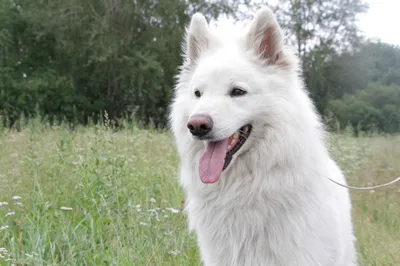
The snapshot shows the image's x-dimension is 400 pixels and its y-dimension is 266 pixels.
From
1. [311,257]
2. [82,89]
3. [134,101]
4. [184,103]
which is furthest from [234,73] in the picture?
[82,89]

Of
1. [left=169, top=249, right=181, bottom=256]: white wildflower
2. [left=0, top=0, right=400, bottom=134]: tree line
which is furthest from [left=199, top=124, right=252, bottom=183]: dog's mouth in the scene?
[left=0, top=0, right=400, bottom=134]: tree line

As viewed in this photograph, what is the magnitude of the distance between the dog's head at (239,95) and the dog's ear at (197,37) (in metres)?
0.15

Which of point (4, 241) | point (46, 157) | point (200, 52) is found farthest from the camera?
point (46, 157)

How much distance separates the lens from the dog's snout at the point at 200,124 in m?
2.53

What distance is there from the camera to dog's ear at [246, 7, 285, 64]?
2826mm

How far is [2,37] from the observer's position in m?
25.1

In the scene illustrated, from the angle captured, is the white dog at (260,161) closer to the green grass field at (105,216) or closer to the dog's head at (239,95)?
the dog's head at (239,95)

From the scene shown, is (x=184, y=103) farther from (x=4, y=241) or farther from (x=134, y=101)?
(x=134, y=101)

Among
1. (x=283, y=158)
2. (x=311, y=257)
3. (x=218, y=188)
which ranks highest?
(x=283, y=158)

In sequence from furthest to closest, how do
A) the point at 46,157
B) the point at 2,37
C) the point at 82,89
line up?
1. the point at 82,89
2. the point at 2,37
3. the point at 46,157

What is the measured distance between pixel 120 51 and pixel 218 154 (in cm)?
2359

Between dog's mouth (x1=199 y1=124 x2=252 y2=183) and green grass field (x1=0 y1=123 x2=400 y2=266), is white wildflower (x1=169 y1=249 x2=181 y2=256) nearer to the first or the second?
green grass field (x1=0 y1=123 x2=400 y2=266)

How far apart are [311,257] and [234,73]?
48.6 inches

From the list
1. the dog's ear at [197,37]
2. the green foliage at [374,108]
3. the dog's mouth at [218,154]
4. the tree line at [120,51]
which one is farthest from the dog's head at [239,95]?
the tree line at [120,51]
